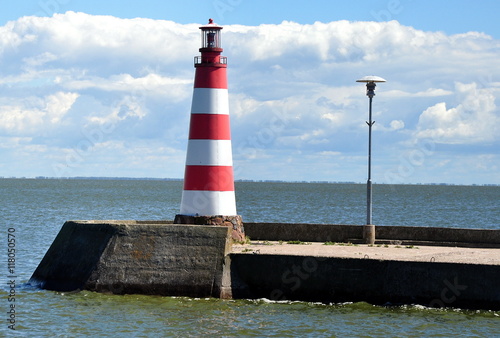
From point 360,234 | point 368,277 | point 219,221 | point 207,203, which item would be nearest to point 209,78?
point 207,203

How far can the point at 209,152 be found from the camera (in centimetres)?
2161

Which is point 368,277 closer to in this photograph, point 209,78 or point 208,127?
point 208,127

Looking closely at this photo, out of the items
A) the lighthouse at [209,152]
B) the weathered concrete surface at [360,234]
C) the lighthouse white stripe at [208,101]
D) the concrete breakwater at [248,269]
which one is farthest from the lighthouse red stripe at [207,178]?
the weathered concrete surface at [360,234]

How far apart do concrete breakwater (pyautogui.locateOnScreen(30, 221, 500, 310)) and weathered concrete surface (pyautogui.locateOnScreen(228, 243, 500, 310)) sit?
0.02 meters

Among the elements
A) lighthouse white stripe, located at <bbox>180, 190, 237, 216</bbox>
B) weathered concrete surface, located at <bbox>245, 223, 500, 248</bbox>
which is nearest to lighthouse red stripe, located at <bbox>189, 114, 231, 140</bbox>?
lighthouse white stripe, located at <bbox>180, 190, 237, 216</bbox>

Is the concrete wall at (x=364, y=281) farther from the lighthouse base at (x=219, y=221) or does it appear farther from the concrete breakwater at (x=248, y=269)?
the lighthouse base at (x=219, y=221)

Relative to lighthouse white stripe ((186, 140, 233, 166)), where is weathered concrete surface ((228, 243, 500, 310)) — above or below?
below

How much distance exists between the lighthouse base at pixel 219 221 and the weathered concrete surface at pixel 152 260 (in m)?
1.92

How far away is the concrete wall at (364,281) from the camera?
17.8m

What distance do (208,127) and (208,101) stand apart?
68cm

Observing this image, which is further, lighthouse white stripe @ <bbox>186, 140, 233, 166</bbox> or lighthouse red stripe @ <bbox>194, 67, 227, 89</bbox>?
lighthouse red stripe @ <bbox>194, 67, 227, 89</bbox>

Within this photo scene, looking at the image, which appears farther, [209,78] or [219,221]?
[209,78]

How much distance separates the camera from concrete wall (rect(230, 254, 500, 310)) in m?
17.8

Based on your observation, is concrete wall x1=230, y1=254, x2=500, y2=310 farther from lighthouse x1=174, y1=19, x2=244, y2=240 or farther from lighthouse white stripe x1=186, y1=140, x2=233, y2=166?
lighthouse white stripe x1=186, y1=140, x2=233, y2=166
